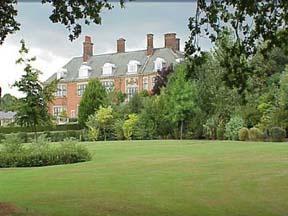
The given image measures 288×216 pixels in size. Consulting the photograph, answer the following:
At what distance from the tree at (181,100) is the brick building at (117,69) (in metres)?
19.8

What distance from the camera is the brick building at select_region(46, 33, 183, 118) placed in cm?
7588

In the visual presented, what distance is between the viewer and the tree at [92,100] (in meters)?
64.5

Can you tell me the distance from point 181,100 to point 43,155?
2723 centimetres

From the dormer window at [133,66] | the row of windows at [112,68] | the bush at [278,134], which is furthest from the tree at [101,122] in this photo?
the dormer window at [133,66]

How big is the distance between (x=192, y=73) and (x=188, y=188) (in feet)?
18.0

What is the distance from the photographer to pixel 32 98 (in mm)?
36125

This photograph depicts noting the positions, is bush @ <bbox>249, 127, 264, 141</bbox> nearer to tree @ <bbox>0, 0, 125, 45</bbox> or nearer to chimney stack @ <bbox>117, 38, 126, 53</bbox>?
tree @ <bbox>0, 0, 125, 45</bbox>

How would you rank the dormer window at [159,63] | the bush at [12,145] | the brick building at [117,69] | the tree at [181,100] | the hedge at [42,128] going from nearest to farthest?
the bush at [12,145]
the tree at [181,100]
the hedge at [42,128]
the dormer window at [159,63]
the brick building at [117,69]

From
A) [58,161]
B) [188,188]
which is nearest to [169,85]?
[58,161]

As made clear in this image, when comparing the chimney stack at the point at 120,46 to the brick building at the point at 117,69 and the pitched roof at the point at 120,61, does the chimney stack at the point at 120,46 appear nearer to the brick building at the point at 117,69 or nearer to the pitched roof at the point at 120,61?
the brick building at the point at 117,69

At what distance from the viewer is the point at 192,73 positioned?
1119 centimetres

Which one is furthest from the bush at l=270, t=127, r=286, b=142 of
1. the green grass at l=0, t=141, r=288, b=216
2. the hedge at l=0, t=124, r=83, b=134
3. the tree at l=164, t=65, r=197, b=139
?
the hedge at l=0, t=124, r=83, b=134

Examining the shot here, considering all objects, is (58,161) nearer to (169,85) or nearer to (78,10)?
(78,10)

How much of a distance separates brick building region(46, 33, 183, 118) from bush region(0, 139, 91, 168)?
4567 cm
